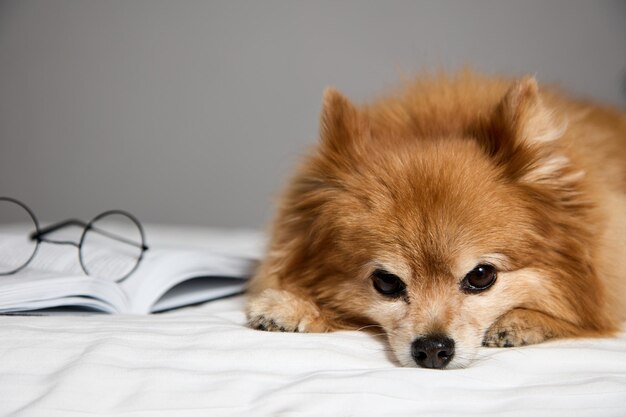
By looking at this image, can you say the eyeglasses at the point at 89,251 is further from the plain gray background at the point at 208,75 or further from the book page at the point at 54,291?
the plain gray background at the point at 208,75

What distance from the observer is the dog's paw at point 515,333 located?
2072 mm

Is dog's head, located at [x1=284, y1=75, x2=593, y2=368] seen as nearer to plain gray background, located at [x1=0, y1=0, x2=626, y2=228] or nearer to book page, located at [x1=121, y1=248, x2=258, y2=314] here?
book page, located at [x1=121, y1=248, x2=258, y2=314]

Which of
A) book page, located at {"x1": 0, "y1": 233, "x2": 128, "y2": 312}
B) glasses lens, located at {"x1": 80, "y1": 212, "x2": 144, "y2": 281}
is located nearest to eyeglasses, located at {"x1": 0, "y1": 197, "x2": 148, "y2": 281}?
glasses lens, located at {"x1": 80, "y1": 212, "x2": 144, "y2": 281}

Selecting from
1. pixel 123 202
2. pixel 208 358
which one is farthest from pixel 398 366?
pixel 123 202

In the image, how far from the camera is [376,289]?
7.29 feet

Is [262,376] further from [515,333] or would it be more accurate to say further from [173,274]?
[173,274]

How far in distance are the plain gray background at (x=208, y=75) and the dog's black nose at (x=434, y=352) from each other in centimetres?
334

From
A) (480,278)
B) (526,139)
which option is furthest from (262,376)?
(526,139)

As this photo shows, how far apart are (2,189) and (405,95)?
398cm

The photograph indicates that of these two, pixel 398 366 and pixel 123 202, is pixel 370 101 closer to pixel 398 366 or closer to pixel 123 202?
pixel 398 366

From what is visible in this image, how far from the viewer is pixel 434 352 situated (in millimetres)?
1927

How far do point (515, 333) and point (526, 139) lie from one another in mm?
610

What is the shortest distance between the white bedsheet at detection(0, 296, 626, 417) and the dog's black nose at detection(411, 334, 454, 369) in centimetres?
8

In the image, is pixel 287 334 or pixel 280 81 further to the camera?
pixel 280 81
